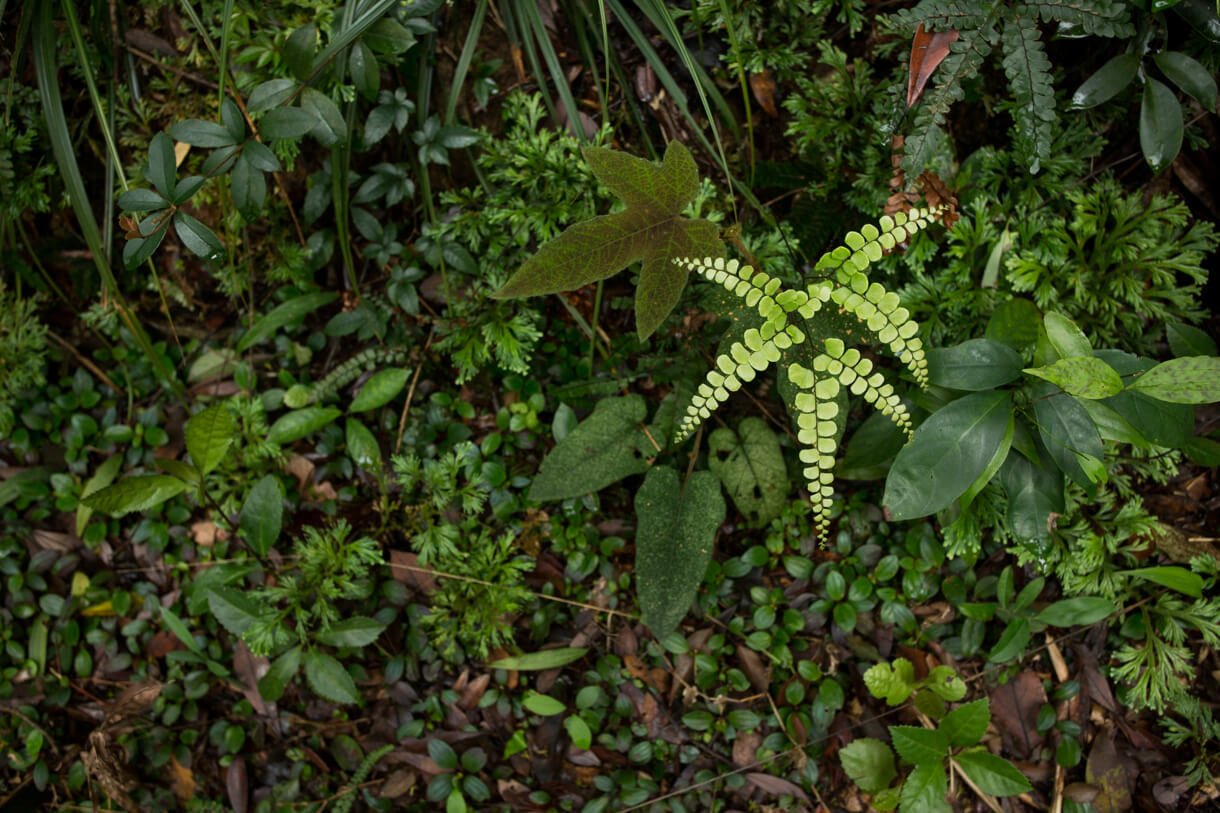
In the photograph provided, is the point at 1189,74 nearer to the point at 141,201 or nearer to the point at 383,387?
the point at 383,387

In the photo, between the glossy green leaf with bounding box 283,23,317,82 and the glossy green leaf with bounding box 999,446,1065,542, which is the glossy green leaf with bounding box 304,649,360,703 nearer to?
the glossy green leaf with bounding box 283,23,317,82

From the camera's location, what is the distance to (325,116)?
194 cm

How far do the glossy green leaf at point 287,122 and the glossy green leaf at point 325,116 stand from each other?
5cm

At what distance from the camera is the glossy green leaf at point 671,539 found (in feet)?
7.04

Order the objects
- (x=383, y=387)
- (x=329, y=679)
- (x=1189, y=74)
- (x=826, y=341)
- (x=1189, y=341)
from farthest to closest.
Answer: (x=383, y=387) < (x=329, y=679) < (x=1189, y=341) < (x=1189, y=74) < (x=826, y=341)

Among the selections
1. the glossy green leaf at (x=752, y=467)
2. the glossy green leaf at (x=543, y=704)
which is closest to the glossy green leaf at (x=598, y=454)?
the glossy green leaf at (x=752, y=467)

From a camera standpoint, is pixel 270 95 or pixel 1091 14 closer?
pixel 1091 14

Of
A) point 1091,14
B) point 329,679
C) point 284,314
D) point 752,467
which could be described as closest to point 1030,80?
point 1091,14

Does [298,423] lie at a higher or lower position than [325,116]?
lower

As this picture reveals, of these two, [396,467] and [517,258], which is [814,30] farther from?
[396,467]

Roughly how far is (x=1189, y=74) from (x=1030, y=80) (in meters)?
0.45

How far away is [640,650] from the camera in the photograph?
243 cm

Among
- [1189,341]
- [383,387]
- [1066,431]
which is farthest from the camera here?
[383,387]

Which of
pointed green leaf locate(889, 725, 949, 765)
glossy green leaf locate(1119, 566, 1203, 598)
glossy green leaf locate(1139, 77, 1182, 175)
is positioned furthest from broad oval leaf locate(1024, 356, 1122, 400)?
pointed green leaf locate(889, 725, 949, 765)
